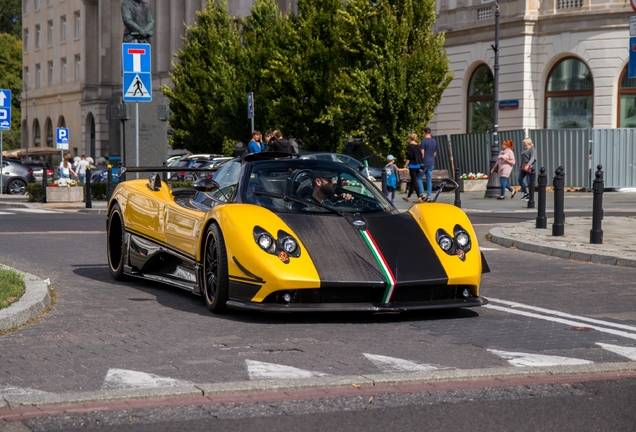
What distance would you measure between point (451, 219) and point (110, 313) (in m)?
2.75

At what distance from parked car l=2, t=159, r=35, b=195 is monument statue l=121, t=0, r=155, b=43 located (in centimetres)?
1320

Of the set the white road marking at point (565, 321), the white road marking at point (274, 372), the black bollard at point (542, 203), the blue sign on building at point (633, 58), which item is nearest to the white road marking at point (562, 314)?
the white road marking at point (565, 321)

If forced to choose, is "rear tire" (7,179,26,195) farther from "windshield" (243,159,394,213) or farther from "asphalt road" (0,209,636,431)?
"windshield" (243,159,394,213)

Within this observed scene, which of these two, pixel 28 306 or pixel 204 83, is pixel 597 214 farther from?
pixel 204 83

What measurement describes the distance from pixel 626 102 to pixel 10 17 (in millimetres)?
90697

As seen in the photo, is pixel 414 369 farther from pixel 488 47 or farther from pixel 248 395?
pixel 488 47

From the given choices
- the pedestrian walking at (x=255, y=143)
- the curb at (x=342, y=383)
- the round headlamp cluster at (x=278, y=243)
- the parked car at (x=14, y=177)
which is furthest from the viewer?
the parked car at (x=14, y=177)

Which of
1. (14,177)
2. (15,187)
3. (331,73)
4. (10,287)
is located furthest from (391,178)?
(15,187)

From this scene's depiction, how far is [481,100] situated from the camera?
42406 mm

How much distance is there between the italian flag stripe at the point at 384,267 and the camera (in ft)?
25.7

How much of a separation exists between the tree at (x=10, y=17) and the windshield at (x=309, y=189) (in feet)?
366

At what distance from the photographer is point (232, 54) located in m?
47.5

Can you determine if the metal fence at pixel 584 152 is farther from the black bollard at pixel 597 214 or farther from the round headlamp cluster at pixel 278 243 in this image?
the round headlamp cluster at pixel 278 243

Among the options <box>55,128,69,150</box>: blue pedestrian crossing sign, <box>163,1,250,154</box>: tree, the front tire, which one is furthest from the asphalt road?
<box>55,128,69,150</box>: blue pedestrian crossing sign
